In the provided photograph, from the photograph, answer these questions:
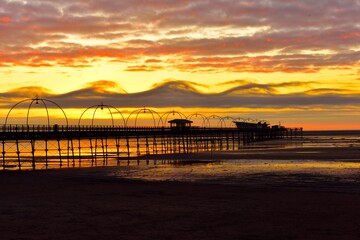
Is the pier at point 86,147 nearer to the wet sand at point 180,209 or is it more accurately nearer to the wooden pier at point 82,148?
the wooden pier at point 82,148

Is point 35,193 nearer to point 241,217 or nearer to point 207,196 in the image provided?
point 207,196

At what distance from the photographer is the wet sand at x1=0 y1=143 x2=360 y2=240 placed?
12523 mm

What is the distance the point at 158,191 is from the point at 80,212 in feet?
17.8

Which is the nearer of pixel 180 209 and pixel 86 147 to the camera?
pixel 180 209

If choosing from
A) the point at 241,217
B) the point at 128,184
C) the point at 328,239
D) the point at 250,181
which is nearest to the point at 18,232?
the point at 241,217

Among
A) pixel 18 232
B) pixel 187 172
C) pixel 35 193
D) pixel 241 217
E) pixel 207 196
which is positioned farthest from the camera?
pixel 187 172

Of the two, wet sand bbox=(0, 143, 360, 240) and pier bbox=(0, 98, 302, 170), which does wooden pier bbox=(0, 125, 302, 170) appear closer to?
pier bbox=(0, 98, 302, 170)

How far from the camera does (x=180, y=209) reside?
15.9 metres

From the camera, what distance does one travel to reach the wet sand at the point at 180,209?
1252 cm

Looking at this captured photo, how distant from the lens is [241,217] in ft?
47.4

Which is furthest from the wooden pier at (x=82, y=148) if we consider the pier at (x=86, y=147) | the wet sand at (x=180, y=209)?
the wet sand at (x=180, y=209)

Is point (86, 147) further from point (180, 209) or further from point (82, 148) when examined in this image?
point (180, 209)

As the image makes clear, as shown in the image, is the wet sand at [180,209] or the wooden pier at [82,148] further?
the wooden pier at [82,148]

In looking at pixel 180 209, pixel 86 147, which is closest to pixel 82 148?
pixel 86 147
